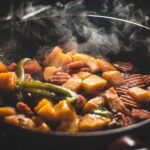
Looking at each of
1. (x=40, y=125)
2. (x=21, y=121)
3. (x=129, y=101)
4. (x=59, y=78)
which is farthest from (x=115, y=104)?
(x=21, y=121)

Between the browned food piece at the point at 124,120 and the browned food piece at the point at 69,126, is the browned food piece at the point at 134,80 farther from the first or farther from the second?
the browned food piece at the point at 69,126

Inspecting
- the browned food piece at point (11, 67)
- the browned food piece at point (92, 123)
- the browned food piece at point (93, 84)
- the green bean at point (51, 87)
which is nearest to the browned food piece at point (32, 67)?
the browned food piece at point (11, 67)

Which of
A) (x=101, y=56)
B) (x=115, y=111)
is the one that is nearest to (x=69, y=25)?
(x=101, y=56)

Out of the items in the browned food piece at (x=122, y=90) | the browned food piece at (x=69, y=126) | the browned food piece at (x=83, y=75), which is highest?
the browned food piece at (x=83, y=75)

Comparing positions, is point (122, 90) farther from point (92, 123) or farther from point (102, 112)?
point (92, 123)

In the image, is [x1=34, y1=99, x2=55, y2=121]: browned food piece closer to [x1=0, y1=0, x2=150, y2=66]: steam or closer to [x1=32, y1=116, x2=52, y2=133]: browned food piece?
[x1=32, y1=116, x2=52, y2=133]: browned food piece

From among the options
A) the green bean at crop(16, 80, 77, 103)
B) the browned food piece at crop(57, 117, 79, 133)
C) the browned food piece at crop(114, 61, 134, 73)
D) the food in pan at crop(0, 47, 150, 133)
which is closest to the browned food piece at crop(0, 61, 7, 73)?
the food in pan at crop(0, 47, 150, 133)
